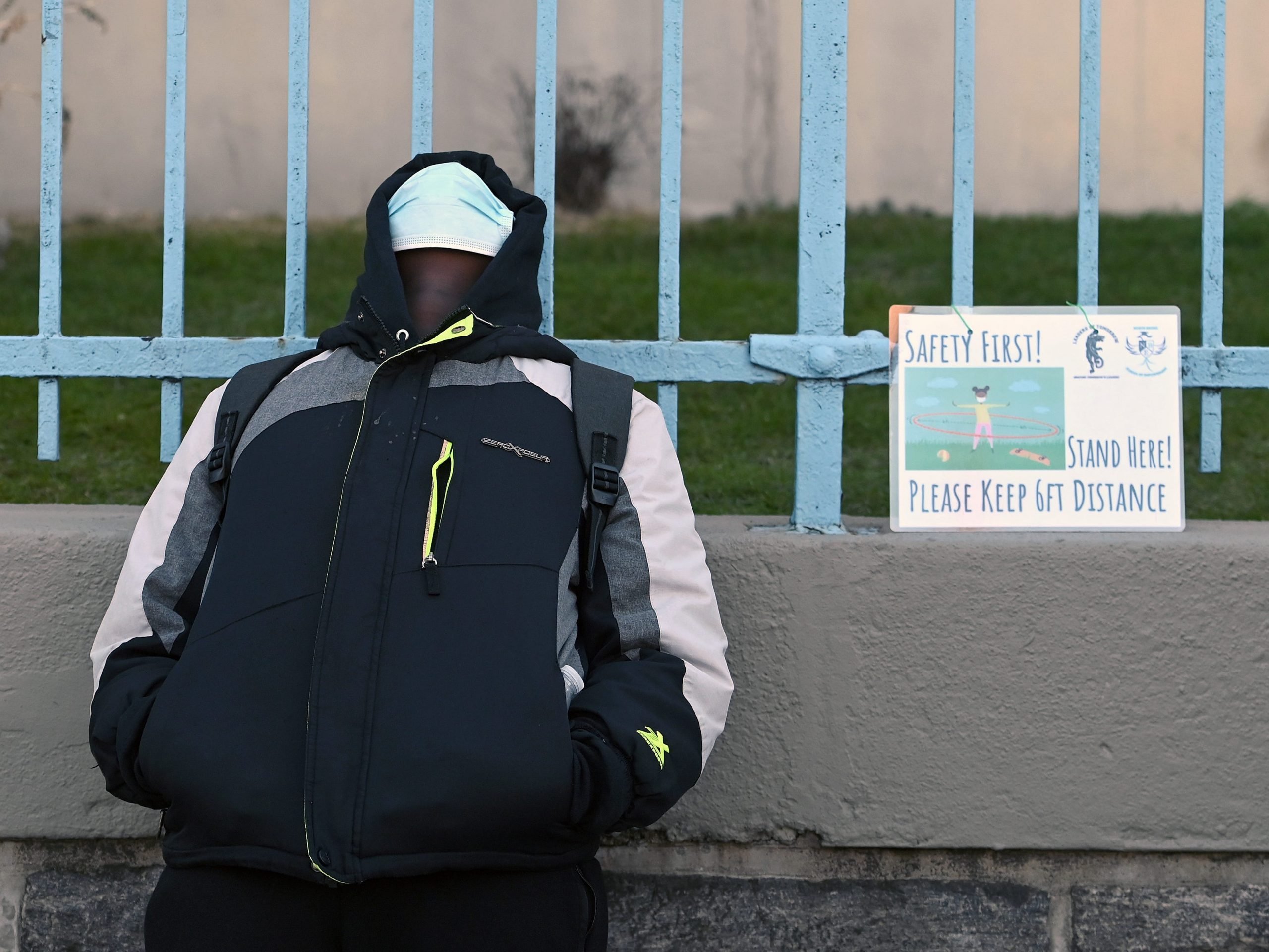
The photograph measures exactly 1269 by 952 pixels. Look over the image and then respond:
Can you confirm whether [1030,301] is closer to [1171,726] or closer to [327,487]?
[1171,726]

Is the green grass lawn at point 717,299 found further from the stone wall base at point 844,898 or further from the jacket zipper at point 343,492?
the jacket zipper at point 343,492

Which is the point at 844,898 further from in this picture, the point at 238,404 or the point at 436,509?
the point at 238,404

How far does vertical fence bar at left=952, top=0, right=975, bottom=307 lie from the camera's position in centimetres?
210

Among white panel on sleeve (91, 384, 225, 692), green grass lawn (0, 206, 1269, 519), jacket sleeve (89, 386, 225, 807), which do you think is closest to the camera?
jacket sleeve (89, 386, 225, 807)

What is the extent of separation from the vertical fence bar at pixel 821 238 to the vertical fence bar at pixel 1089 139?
1.27 ft

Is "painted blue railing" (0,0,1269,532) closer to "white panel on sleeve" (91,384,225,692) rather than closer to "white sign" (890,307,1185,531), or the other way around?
"white sign" (890,307,1185,531)

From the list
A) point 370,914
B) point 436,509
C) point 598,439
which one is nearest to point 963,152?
point 598,439

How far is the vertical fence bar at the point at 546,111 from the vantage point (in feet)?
6.89

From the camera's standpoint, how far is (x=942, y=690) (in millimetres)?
2070

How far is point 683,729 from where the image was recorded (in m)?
1.66

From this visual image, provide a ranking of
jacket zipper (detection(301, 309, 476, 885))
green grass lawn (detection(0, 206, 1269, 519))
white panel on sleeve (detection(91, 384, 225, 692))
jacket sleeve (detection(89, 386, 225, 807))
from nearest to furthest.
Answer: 1. jacket zipper (detection(301, 309, 476, 885))
2. jacket sleeve (detection(89, 386, 225, 807))
3. white panel on sleeve (detection(91, 384, 225, 692))
4. green grass lawn (detection(0, 206, 1269, 519))

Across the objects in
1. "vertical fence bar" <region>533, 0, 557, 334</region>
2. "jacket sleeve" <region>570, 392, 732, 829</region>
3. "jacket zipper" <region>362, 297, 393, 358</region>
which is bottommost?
"jacket sleeve" <region>570, 392, 732, 829</region>

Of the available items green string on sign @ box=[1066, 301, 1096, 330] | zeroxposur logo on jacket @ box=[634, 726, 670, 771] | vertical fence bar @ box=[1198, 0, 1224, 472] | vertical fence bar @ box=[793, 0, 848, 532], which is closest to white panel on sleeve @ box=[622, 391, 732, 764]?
zeroxposur logo on jacket @ box=[634, 726, 670, 771]

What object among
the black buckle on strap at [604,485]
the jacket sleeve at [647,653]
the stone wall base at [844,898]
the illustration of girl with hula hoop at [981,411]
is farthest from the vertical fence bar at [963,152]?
the stone wall base at [844,898]
